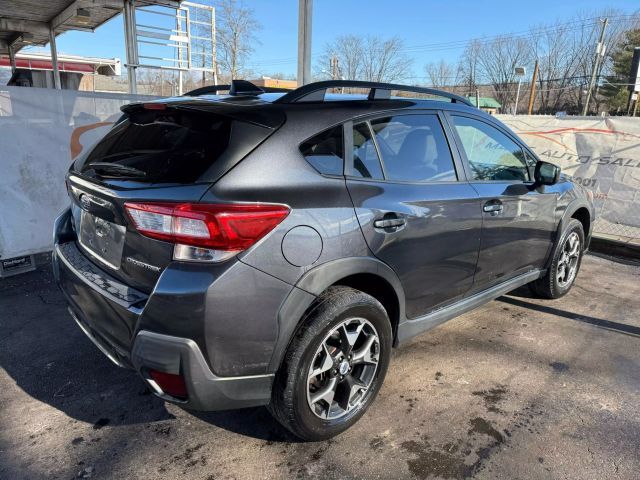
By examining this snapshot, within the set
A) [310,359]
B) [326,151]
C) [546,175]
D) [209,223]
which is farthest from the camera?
[546,175]

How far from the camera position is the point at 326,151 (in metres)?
2.38

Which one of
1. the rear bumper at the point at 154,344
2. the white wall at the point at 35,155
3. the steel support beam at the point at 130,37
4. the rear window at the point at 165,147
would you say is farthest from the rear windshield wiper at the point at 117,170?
the steel support beam at the point at 130,37

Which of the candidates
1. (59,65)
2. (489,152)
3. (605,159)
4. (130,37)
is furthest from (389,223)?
(59,65)

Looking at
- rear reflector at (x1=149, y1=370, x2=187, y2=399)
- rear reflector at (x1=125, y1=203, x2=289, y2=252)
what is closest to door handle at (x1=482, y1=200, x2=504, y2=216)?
rear reflector at (x1=125, y1=203, x2=289, y2=252)

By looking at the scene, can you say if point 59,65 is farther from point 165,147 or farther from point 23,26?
point 165,147

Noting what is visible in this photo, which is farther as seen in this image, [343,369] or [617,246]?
[617,246]

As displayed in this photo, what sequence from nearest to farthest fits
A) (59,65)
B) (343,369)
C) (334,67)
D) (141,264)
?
(141,264) < (343,369) < (59,65) < (334,67)

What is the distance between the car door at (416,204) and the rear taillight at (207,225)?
590 millimetres

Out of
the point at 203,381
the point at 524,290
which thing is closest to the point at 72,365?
the point at 203,381

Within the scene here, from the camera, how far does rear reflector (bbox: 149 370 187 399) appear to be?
2000mm

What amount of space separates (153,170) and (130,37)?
24.6 feet

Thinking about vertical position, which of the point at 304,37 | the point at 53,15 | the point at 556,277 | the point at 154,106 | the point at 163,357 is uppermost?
the point at 53,15

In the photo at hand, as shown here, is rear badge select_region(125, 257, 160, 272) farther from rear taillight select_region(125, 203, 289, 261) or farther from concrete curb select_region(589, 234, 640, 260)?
concrete curb select_region(589, 234, 640, 260)

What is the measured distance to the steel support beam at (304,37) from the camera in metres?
5.91
